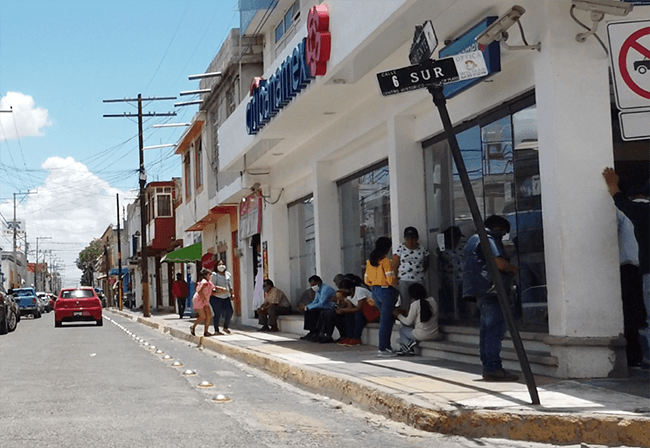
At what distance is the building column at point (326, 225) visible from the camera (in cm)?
1898

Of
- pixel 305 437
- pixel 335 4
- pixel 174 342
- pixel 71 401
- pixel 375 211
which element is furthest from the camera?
pixel 174 342

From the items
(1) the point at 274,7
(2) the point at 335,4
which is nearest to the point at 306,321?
(2) the point at 335,4

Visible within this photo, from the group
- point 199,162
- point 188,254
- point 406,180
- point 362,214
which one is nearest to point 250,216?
point 362,214

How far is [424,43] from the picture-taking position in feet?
25.9

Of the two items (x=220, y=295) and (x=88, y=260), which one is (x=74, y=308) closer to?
(x=220, y=295)

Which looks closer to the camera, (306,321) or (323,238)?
(306,321)

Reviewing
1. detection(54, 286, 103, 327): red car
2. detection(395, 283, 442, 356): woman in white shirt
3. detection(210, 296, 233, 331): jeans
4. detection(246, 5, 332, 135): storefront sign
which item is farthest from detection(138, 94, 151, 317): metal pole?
detection(395, 283, 442, 356): woman in white shirt

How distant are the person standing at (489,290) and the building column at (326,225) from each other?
32.4 ft

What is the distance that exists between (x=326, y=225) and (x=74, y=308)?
17165 mm

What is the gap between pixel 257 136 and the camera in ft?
60.7

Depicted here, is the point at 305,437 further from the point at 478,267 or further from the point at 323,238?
the point at 323,238

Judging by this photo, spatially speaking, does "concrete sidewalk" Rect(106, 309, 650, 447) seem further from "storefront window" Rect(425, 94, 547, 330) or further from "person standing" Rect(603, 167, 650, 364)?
"storefront window" Rect(425, 94, 547, 330)

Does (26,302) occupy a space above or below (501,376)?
above

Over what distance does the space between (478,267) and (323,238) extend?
10223mm
